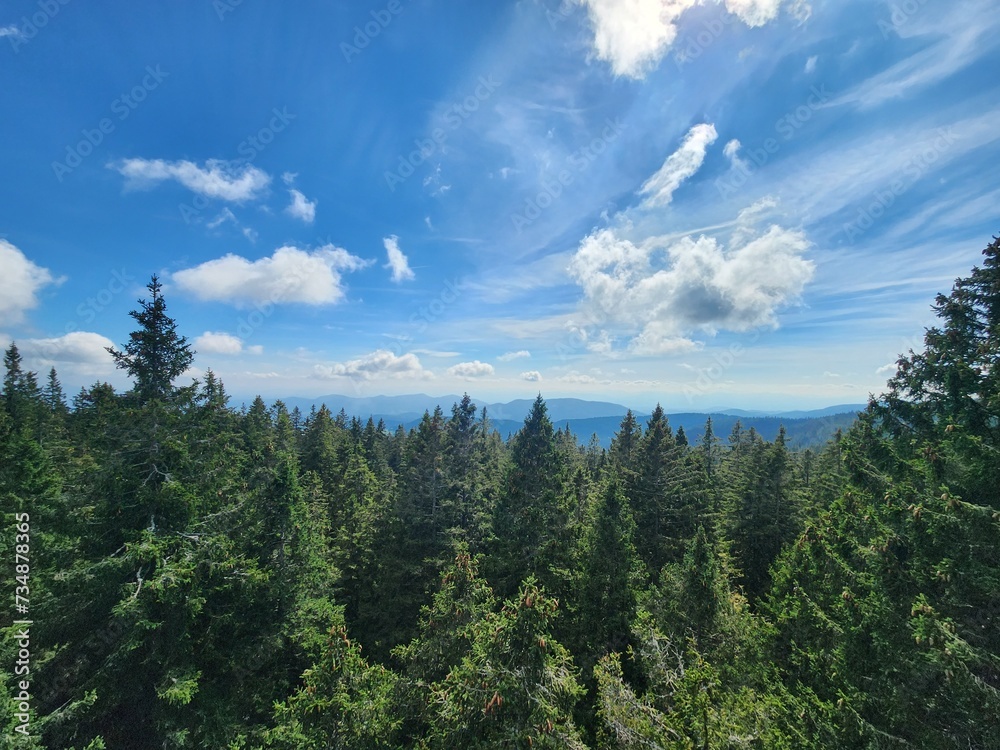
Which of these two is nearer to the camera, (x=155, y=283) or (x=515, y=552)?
(x=155, y=283)

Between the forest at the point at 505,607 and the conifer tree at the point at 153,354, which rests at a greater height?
the conifer tree at the point at 153,354

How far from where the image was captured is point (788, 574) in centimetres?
1745

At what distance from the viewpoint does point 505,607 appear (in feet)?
31.0

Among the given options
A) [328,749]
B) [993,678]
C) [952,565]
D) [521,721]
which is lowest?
[328,749]

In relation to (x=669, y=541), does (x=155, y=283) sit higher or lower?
higher

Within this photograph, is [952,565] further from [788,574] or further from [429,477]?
[429,477]

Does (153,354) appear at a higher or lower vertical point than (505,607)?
higher

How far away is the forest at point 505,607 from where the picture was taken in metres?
8.58

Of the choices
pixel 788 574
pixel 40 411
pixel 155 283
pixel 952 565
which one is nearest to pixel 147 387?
pixel 155 283

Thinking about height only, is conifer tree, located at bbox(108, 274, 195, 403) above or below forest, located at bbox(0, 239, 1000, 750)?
above

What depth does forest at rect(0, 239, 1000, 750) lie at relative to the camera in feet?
28.1

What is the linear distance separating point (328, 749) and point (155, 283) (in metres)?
15.8

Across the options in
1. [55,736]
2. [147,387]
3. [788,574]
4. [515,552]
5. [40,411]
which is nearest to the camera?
[55,736]

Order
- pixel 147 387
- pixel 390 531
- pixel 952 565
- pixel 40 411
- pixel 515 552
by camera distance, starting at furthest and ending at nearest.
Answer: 1. pixel 40 411
2. pixel 390 531
3. pixel 515 552
4. pixel 147 387
5. pixel 952 565
